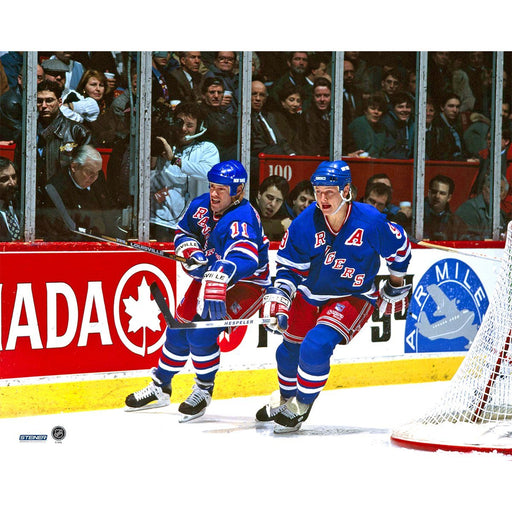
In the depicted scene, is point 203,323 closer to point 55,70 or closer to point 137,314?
point 137,314

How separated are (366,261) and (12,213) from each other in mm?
1604

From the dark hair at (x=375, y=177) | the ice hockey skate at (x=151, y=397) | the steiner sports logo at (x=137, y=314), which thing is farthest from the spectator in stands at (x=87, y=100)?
the dark hair at (x=375, y=177)

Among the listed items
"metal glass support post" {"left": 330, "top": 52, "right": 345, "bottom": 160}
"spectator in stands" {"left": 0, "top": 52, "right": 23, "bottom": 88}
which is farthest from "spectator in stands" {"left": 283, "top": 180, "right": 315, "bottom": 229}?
"spectator in stands" {"left": 0, "top": 52, "right": 23, "bottom": 88}

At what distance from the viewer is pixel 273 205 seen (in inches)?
208

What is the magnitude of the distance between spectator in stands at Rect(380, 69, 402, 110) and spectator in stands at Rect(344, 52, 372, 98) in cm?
9

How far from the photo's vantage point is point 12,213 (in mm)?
4762

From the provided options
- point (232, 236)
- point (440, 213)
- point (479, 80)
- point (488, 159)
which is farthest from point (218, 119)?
point (488, 159)

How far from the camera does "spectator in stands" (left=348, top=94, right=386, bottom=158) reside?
18.4 feet

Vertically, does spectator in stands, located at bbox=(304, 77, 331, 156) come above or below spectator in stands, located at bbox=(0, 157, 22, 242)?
above

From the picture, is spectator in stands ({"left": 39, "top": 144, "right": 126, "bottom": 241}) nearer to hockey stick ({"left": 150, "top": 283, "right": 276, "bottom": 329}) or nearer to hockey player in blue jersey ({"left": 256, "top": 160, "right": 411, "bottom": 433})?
hockey stick ({"left": 150, "top": 283, "right": 276, "bottom": 329})

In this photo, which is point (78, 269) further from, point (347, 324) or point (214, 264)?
point (347, 324)

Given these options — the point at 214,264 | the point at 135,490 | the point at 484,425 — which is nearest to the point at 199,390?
the point at 214,264

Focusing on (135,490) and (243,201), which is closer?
(135,490)

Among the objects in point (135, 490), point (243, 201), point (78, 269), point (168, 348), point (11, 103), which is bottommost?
point (135, 490)
